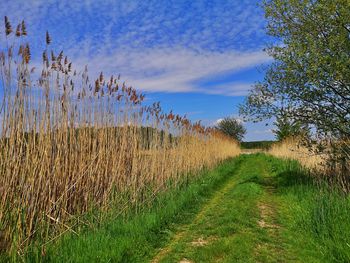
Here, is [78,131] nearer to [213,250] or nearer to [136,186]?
[136,186]

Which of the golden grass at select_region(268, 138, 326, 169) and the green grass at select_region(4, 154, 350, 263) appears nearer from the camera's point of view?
the green grass at select_region(4, 154, 350, 263)

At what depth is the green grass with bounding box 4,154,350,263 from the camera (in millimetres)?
5246

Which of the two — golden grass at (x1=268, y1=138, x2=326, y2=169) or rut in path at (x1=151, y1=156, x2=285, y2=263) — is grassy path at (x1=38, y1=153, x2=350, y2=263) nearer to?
rut in path at (x1=151, y1=156, x2=285, y2=263)

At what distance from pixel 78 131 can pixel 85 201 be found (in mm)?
1227

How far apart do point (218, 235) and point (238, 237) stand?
17.8 inches

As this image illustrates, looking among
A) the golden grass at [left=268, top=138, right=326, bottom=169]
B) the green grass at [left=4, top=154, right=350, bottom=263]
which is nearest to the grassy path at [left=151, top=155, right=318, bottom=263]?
the green grass at [left=4, top=154, right=350, bottom=263]

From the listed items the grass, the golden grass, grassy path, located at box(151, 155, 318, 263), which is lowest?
grassy path, located at box(151, 155, 318, 263)

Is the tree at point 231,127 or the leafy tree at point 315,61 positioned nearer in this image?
the leafy tree at point 315,61

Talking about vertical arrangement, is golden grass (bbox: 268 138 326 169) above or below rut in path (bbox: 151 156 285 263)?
above

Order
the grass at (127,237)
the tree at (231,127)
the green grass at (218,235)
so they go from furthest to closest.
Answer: the tree at (231,127), the green grass at (218,235), the grass at (127,237)

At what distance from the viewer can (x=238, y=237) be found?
661 centimetres

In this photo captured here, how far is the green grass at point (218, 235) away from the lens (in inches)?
207

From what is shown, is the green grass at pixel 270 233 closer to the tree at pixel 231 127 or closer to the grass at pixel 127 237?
the grass at pixel 127 237

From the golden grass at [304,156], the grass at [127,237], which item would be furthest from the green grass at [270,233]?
the golden grass at [304,156]
